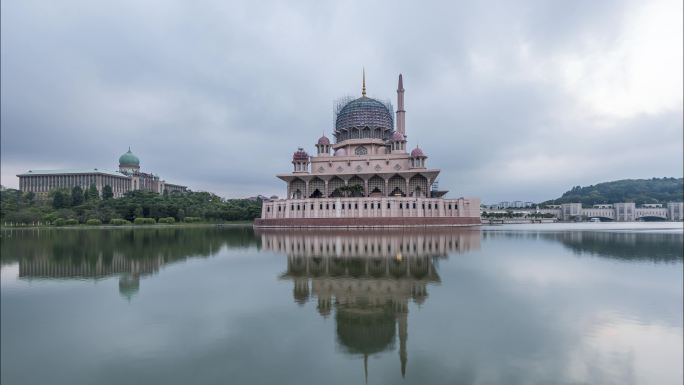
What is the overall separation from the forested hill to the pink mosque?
3382 inches

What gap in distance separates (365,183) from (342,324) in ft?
136

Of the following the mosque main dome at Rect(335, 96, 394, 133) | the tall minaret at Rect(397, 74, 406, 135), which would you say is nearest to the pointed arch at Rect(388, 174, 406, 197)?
the mosque main dome at Rect(335, 96, 394, 133)

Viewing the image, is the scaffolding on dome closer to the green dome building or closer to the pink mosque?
the pink mosque

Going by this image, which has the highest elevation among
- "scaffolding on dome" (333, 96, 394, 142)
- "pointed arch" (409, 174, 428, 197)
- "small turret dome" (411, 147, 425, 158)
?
"scaffolding on dome" (333, 96, 394, 142)

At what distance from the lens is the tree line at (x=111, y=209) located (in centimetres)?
5144

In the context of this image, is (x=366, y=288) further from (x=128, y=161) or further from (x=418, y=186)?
(x=128, y=161)

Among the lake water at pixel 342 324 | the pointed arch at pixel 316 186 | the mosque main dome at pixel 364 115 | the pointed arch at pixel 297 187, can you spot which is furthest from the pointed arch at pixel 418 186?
the lake water at pixel 342 324

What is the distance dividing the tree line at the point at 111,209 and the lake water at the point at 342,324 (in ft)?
145

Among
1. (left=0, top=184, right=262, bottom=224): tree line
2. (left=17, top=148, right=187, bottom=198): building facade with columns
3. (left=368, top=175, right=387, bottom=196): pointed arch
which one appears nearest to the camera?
(left=368, top=175, right=387, bottom=196): pointed arch

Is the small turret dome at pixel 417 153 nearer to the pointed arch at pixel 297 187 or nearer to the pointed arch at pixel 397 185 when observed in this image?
the pointed arch at pixel 397 185

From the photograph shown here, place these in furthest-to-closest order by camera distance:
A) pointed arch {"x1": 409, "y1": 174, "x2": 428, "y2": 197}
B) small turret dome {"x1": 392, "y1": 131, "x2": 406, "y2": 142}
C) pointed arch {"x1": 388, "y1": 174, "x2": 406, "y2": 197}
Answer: small turret dome {"x1": 392, "y1": 131, "x2": 406, "y2": 142}
pointed arch {"x1": 388, "y1": 174, "x2": 406, "y2": 197}
pointed arch {"x1": 409, "y1": 174, "x2": 428, "y2": 197}

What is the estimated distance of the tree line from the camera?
5144 cm

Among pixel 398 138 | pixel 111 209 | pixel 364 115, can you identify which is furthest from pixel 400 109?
pixel 111 209

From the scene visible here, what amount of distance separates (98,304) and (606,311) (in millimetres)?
11247
